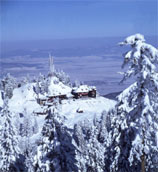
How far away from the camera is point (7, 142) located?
78.1ft

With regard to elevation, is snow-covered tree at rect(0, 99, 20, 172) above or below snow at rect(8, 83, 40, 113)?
above

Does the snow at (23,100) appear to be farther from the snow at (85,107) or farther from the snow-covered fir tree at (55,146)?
the snow-covered fir tree at (55,146)

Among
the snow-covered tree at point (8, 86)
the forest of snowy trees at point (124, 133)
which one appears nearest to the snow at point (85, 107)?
the snow-covered tree at point (8, 86)

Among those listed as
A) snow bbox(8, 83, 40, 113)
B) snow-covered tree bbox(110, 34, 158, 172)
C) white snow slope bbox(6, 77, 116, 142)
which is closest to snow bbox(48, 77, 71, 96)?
white snow slope bbox(6, 77, 116, 142)

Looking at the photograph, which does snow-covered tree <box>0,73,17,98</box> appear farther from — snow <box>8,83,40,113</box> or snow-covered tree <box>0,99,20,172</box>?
snow-covered tree <box>0,99,20,172</box>

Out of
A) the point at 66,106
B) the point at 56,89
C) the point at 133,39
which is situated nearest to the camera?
the point at 133,39

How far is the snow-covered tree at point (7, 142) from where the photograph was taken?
78.5 ft

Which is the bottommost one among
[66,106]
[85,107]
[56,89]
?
[85,107]

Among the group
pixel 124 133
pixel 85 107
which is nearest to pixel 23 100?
pixel 85 107

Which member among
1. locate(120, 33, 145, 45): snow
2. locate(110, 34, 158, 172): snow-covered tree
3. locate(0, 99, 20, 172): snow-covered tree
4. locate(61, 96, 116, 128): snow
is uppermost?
locate(120, 33, 145, 45): snow

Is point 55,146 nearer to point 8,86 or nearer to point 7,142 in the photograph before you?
point 7,142

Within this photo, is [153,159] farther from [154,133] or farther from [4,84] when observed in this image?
[4,84]

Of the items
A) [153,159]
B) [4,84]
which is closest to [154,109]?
[153,159]

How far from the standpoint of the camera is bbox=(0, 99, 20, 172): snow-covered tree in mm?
23922
